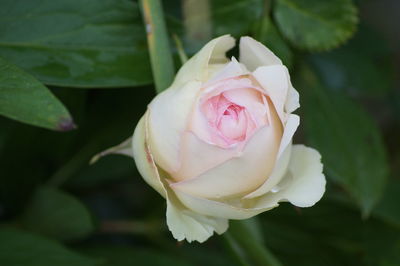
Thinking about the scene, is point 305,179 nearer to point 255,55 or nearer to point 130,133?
point 255,55

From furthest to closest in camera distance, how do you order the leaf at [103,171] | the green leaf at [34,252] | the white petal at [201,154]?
the leaf at [103,171], the green leaf at [34,252], the white petal at [201,154]

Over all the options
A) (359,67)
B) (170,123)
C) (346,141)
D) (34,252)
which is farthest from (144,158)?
(359,67)

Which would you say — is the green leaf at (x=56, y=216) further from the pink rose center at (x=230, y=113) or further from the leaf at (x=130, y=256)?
the pink rose center at (x=230, y=113)

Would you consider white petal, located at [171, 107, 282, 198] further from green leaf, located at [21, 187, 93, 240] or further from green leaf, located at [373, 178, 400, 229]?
green leaf, located at [373, 178, 400, 229]

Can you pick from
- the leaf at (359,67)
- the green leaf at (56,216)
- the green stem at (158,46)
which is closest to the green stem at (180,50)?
the green stem at (158,46)

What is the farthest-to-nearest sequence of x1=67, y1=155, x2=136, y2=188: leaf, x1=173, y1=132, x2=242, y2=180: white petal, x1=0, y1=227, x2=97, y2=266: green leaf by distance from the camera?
x1=67, y1=155, x2=136, y2=188: leaf → x1=0, y1=227, x2=97, y2=266: green leaf → x1=173, y1=132, x2=242, y2=180: white petal

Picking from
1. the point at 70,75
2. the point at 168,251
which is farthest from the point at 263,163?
the point at 168,251

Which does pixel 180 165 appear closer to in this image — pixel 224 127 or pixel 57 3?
pixel 224 127

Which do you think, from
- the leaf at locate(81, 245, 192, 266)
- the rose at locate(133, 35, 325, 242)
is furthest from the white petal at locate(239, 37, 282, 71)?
the leaf at locate(81, 245, 192, 266)

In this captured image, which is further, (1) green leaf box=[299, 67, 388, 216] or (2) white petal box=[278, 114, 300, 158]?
(1) green leaf box=[299, 67, 388, 216]
